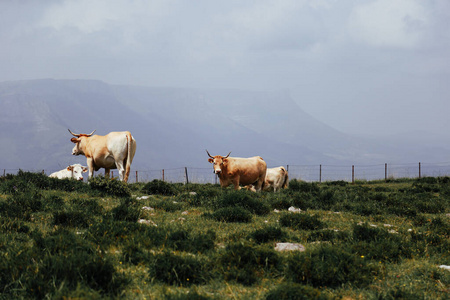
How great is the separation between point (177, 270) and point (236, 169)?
13.1 metres

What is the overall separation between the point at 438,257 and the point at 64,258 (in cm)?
576

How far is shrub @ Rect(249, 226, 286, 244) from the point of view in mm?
7324

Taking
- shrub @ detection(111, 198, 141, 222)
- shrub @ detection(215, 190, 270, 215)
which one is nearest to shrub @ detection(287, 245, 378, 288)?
shrub @ detection(111, 198, 141, 222)

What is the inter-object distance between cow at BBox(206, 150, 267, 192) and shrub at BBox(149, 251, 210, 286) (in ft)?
38.2

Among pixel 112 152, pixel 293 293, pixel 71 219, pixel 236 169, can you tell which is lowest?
pixel 293 293

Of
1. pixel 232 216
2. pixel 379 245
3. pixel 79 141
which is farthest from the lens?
pixel 79 141

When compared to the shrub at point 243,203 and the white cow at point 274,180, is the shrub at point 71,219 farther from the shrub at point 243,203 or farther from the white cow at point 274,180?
the white cow at point 274,180

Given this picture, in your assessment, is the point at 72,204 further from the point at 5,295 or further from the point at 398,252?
the point at 398,252

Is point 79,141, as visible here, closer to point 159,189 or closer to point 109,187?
point 159,189

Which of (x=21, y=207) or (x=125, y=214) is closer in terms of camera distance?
(x=125, y=214)

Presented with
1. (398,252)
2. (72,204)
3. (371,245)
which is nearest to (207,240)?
(371,245)

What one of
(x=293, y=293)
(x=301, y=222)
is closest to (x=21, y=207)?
(x=301, y=222)

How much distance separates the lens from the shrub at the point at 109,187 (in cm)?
1272

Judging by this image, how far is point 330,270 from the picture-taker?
530 cm
